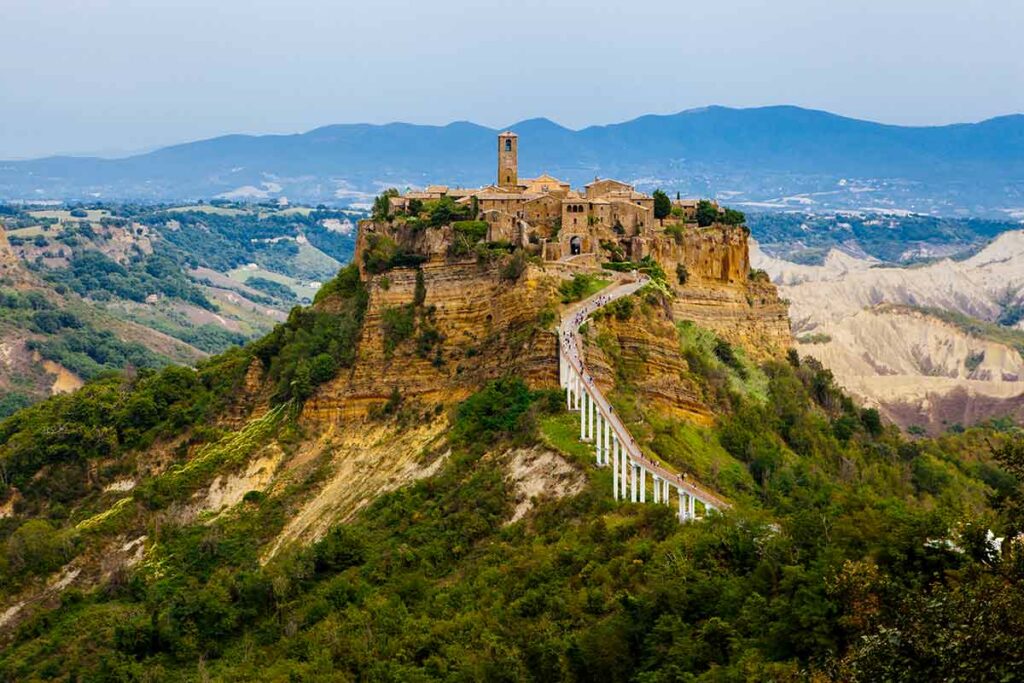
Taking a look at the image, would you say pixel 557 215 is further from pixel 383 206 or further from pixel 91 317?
pixel 91 317

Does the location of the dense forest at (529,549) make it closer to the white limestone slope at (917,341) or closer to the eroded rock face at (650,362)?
the eroded rock face at (650,362)

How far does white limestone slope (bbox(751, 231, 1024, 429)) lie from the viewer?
107 m

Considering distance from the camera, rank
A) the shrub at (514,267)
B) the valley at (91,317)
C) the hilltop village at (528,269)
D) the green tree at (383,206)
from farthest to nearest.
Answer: the valley at (91,317) → the green tree at (383,206) → the shrub at (514,267) → the hilltop village at (528,269)

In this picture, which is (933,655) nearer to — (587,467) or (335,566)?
(587,467)

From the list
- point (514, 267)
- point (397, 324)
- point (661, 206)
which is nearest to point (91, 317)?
point (661, 206)

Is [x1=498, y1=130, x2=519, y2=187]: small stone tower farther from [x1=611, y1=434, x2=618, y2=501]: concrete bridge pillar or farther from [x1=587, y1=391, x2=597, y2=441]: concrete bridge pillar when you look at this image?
[x1=611, y1=434, x2=618, y2=501]: concrete bridge pillar

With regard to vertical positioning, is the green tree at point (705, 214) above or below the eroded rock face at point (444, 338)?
above

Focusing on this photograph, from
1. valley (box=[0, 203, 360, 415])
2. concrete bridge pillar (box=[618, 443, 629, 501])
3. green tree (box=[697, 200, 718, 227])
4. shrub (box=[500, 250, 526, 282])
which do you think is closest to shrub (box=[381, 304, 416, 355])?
shrub (box=[500, 250, 526, 282])

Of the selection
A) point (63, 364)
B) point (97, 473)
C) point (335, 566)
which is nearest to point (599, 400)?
point (335, 566)

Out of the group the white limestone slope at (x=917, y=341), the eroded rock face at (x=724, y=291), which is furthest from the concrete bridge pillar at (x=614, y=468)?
the white limestone slope at (x=917, y=341)

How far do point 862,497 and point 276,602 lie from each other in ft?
69.4

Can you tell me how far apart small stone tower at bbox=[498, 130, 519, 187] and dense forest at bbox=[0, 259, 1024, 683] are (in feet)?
29.0

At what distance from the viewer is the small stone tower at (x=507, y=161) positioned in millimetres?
63031

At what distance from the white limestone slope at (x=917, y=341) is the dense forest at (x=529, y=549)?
38274 millimetres
